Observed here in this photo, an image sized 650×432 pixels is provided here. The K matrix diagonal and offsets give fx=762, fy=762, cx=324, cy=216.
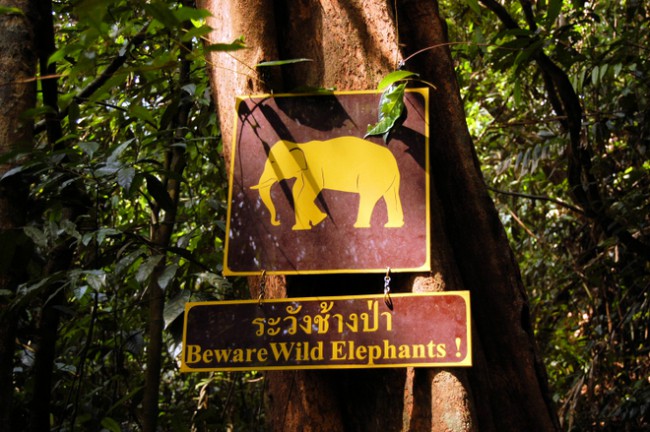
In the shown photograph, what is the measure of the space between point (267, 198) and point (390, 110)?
37cm

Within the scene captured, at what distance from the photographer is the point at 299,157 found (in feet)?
6.11

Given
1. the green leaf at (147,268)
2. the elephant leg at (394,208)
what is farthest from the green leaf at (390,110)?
the green leaf at (147,268)

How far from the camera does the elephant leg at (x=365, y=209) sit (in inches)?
70.3

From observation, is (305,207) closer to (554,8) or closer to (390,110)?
(390,110)

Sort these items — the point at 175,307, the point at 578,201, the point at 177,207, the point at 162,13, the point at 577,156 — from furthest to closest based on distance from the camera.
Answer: the point at 578,201 < the point at 577,156 < the point at 177,207 < the point at 175,307 < the point at 162,13

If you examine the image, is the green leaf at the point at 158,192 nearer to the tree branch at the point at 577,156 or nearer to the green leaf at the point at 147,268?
the green leaf at the point at 147,268

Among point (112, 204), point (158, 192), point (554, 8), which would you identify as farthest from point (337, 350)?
point (112, 204)

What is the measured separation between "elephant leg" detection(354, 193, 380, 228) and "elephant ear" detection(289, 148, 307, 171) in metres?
0.17

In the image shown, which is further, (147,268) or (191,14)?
(147,268)

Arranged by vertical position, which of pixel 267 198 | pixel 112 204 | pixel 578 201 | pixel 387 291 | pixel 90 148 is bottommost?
pixel 387 291

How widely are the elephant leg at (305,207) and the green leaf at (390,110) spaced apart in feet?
0.67

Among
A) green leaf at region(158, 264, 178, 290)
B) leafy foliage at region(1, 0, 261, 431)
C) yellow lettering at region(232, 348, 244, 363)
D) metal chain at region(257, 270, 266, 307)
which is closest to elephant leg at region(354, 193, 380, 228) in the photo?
metal chain at region(257, 270, 266, 307)

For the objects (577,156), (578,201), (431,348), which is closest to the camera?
(431,348)

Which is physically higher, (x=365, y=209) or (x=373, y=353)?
(x=365, y=209)
